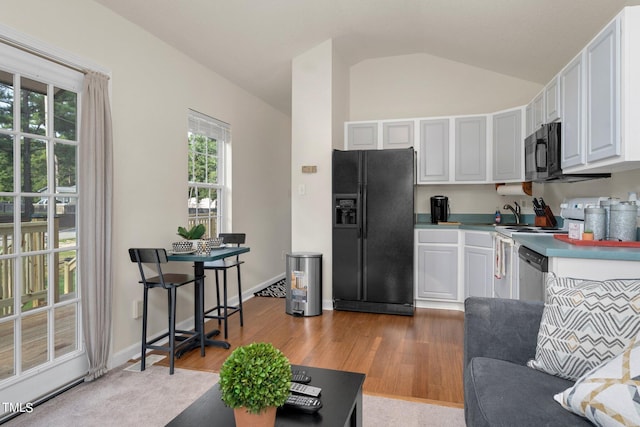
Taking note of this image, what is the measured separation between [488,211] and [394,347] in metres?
2.51

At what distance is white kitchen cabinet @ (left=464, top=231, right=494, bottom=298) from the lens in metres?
4.05

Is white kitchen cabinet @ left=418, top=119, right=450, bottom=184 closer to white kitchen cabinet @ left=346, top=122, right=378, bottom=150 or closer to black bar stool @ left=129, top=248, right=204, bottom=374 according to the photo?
white kitchen cabinet @ left=346, top=122, right=378, bottom=150

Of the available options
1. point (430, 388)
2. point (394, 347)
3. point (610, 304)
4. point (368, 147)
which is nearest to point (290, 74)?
point (368, 147)

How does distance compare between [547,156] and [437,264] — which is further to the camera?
[437,264]

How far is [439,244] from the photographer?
4.40 m

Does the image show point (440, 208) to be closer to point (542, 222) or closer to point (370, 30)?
point (542, 222)

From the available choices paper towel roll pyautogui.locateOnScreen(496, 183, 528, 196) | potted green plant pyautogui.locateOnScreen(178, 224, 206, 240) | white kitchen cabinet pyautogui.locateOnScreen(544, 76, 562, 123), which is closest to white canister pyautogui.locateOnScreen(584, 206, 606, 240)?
white kitchen cabinet pyautogui.locateOnScreen(544, 76, 562, 123)

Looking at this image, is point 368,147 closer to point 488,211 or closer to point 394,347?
point 488,211

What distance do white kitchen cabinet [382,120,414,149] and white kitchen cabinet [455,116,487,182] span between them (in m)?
0.55

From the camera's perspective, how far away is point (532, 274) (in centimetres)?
254

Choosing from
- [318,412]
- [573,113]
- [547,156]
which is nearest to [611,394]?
[318,412]

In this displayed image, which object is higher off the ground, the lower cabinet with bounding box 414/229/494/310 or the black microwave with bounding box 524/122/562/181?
the black microwave with bounding box 524/122/562/181

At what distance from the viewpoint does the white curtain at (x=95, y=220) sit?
2604 millimetres

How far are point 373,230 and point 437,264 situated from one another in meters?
0.84
